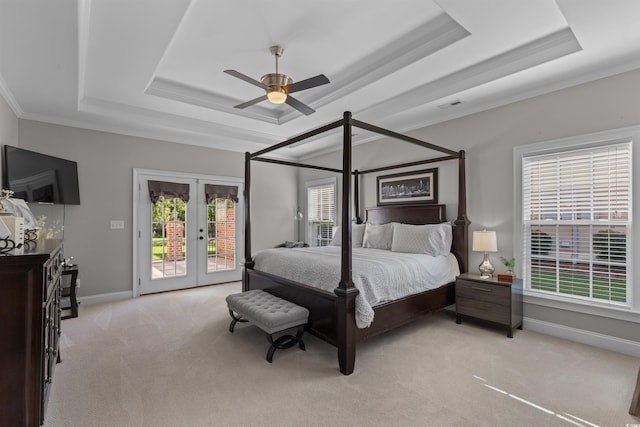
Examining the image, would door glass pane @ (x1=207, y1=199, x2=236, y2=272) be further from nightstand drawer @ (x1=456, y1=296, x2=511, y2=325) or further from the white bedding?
nightstand drawer @ (x1=456, y1=296, x2=511, y2=325)

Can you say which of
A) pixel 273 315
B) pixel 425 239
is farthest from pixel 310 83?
pixel 425 239

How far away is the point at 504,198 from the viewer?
3.65 metres

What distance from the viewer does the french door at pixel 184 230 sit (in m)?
4.98

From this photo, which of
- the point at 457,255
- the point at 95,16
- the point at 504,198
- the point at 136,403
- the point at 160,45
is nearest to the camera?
the point at 136,403

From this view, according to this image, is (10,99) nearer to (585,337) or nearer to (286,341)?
(286,341)

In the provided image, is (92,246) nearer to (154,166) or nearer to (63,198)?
(63,198)

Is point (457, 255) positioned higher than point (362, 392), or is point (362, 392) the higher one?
point (457, 255)

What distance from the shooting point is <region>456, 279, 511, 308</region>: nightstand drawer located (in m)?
3.24

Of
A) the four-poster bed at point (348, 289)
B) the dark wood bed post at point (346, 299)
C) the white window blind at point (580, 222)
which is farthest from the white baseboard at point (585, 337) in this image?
the dark wood bed post at point (346, 299)

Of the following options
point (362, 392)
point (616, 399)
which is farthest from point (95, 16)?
point (616, 399)

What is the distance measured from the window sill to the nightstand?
0.50 ft

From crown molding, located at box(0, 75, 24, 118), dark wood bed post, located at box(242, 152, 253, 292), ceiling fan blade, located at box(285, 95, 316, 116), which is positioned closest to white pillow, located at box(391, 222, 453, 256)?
dark wood bed post, located at box(242, 152, 253, 292)

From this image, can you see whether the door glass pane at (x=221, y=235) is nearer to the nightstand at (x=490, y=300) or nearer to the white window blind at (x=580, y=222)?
the nightstand at (x=490, y=300)

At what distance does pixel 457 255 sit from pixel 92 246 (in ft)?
16.7
